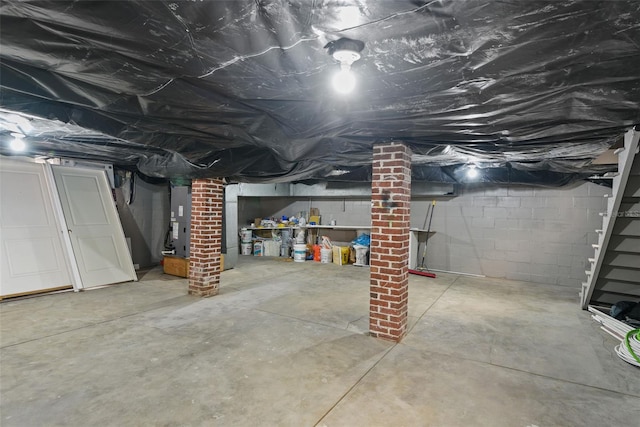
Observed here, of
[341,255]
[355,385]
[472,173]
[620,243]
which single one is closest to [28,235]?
[355,385]

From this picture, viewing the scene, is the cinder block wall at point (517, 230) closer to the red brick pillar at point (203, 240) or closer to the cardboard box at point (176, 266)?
the red brick pillar at point (203, 240)

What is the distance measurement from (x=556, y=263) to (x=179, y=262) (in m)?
7.17

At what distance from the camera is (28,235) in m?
4.76

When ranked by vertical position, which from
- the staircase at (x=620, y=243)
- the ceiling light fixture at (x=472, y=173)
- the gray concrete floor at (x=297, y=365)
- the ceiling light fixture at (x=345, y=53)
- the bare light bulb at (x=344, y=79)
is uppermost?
the ceiling light fixture at (x=345, y=53)

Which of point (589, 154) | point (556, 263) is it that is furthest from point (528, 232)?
point (589, 154)

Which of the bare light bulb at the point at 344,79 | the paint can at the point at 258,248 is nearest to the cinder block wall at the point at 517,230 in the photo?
the paint can at the point at 258,248

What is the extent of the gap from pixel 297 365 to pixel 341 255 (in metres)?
4.98

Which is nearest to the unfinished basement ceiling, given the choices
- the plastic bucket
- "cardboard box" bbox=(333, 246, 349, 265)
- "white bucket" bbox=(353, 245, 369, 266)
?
"white bucket" bbox=(353, 245, 369, 266)

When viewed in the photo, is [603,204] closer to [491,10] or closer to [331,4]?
[491,10]

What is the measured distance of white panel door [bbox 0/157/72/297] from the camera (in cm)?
452

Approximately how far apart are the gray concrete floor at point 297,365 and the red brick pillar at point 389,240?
28 cm

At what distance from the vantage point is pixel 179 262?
6098mm

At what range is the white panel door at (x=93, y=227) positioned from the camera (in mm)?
5172

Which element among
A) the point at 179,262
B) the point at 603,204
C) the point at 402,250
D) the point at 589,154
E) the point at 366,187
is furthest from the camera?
A: the point at 366,187
